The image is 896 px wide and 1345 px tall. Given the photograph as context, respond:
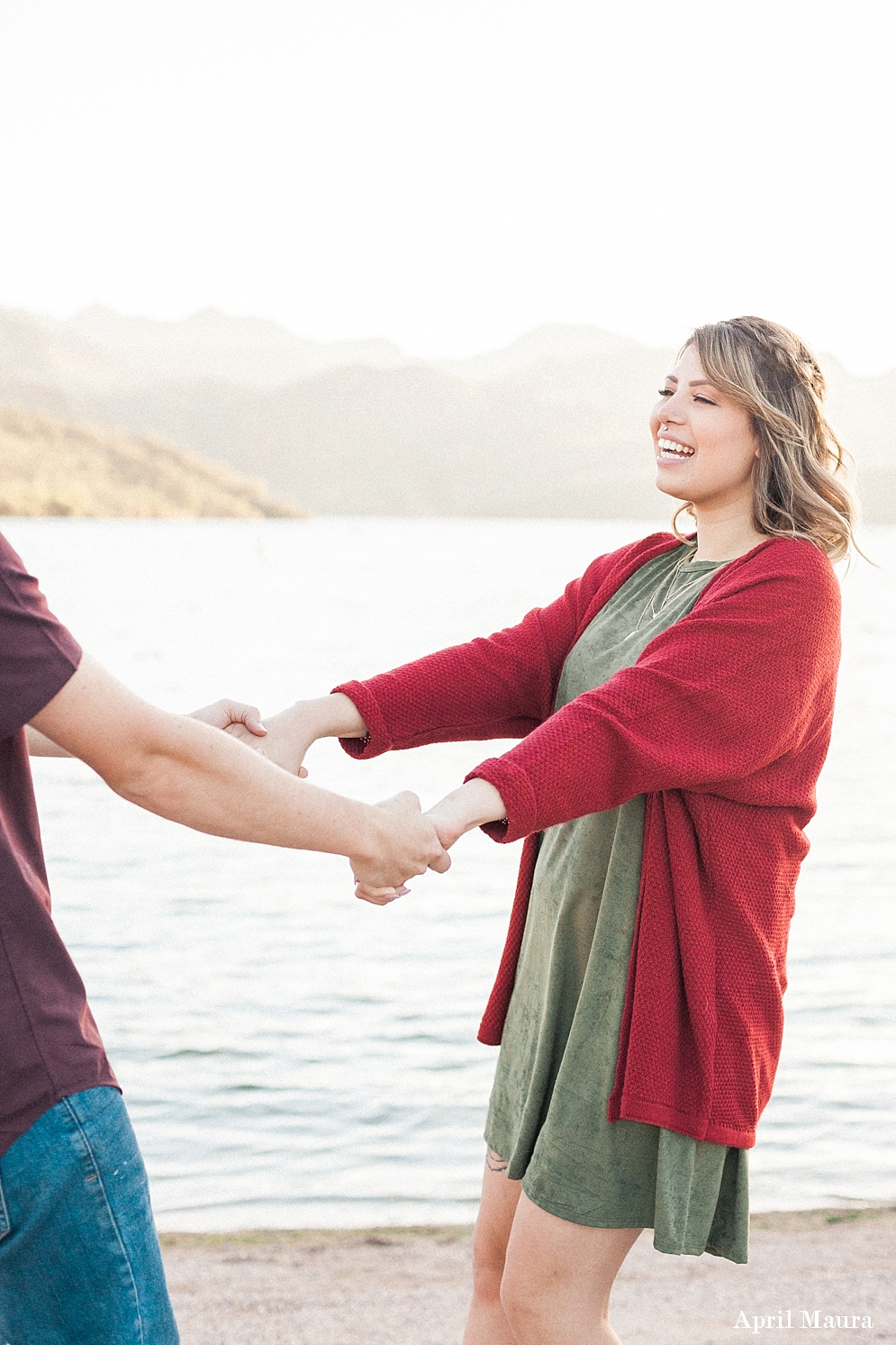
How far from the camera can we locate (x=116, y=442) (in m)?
134

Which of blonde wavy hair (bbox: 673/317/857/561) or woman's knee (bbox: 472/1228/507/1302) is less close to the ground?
blonde wavy hair (bbox: 673/317/857/561)

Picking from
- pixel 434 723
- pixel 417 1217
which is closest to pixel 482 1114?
pixel 417 1217

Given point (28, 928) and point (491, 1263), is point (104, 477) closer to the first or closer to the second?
point (491, 1263)

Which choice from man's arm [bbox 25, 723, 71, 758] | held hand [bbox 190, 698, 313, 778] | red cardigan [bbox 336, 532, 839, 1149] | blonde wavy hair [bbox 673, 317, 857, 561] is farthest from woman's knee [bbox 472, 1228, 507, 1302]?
blonde wavy hair [bbox 673, 317, 857, 561]

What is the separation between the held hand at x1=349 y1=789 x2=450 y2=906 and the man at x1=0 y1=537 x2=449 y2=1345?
0.57 m

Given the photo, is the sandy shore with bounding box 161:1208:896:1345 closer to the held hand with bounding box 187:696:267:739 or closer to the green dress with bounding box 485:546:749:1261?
the green dress with bounding box 485:546:749:1261

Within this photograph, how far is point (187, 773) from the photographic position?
1.68 meters

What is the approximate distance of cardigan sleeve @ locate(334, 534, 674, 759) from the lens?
8.47ft

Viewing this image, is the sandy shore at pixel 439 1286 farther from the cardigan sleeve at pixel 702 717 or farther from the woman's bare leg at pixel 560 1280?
the cardigan sleeve at pixel 702 717

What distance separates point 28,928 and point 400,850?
0.85m

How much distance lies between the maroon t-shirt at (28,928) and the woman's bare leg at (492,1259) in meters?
1.04

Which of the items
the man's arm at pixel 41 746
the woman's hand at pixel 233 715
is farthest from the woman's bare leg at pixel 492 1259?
the man's arm at pixel 41 746

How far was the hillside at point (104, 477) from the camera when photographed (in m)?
122

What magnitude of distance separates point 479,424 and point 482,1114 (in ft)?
585
